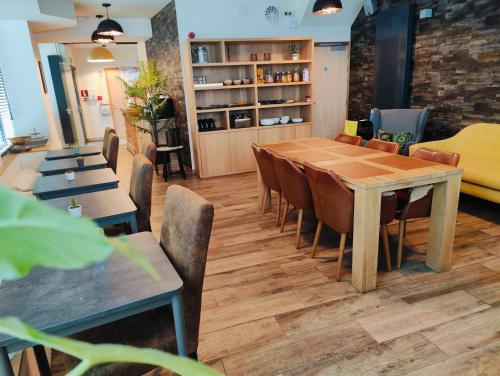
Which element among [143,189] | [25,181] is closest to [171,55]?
[25,181]

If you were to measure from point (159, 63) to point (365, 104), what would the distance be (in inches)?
156

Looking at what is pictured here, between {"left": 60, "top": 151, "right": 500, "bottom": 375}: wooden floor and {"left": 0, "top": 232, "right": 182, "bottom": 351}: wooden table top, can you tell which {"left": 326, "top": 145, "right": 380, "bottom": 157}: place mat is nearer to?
{"left": 60, "top": 151, "right": 500, "bottom": 375}: wooden floor

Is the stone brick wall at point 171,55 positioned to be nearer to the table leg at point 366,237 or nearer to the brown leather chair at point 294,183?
the brown leather chair at point 294,183

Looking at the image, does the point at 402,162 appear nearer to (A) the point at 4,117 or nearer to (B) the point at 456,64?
(B) the point at 456,64

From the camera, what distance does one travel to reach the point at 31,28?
16.5 ft

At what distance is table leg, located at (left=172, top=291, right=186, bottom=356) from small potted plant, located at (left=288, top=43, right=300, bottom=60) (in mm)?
5321

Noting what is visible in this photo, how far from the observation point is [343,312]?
2.18 meters

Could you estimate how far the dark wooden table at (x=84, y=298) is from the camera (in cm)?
109

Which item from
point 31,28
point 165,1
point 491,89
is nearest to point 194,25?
point 165,1

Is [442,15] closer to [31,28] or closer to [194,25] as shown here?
[194,25]

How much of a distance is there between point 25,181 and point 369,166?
139 inches

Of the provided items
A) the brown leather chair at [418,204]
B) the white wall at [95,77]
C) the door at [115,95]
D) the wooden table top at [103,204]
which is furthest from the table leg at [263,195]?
the white wall at [95,77]

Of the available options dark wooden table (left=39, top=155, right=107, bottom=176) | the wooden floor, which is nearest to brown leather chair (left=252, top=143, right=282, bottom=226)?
the wooden floor

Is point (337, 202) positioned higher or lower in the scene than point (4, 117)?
lower
